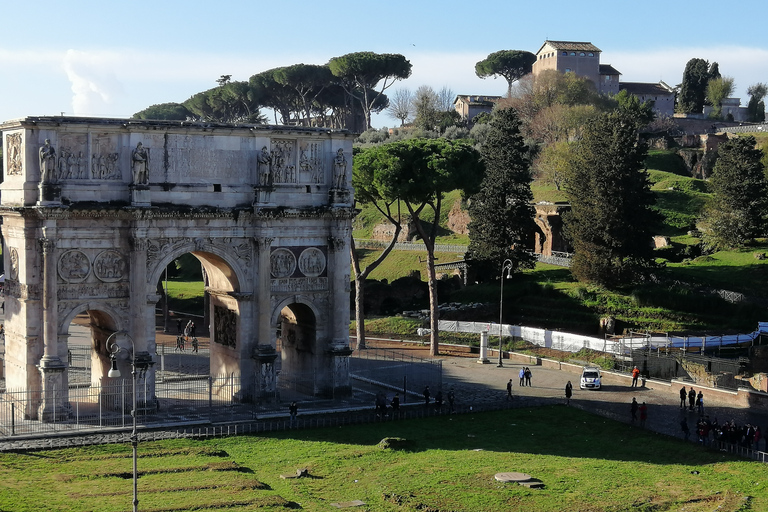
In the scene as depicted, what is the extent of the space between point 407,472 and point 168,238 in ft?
46.7

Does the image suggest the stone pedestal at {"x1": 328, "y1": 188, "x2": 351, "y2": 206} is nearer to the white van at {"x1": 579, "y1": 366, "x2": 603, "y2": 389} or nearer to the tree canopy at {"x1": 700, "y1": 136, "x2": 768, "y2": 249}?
the white van at {"x1": 579, "y1": 366, "x2": 603, "y2": 389}

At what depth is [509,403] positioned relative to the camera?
43.8m

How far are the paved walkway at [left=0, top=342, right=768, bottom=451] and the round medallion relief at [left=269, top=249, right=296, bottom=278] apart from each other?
560cm

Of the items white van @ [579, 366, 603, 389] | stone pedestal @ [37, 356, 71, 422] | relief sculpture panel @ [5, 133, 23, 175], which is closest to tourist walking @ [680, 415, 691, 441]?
white van @ [579, 366, 603, 389]

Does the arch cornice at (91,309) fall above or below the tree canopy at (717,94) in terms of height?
below

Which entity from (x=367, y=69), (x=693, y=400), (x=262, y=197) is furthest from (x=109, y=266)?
Result: (x=367, y=69)

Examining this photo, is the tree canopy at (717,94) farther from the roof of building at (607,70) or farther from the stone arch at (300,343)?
the stone arch at (300,343)

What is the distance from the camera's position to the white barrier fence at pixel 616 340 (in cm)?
5344

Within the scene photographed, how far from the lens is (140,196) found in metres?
38.8

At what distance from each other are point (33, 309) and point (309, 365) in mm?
12295

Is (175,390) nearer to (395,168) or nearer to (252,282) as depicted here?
(252,282)

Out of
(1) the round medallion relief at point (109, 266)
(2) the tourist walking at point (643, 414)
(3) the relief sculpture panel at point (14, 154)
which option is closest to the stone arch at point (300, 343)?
(1) the round medallion relief at point (109, 266)

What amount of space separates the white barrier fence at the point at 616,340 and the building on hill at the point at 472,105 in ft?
266

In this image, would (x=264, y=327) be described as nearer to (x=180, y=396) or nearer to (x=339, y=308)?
(x=339, y=308)
